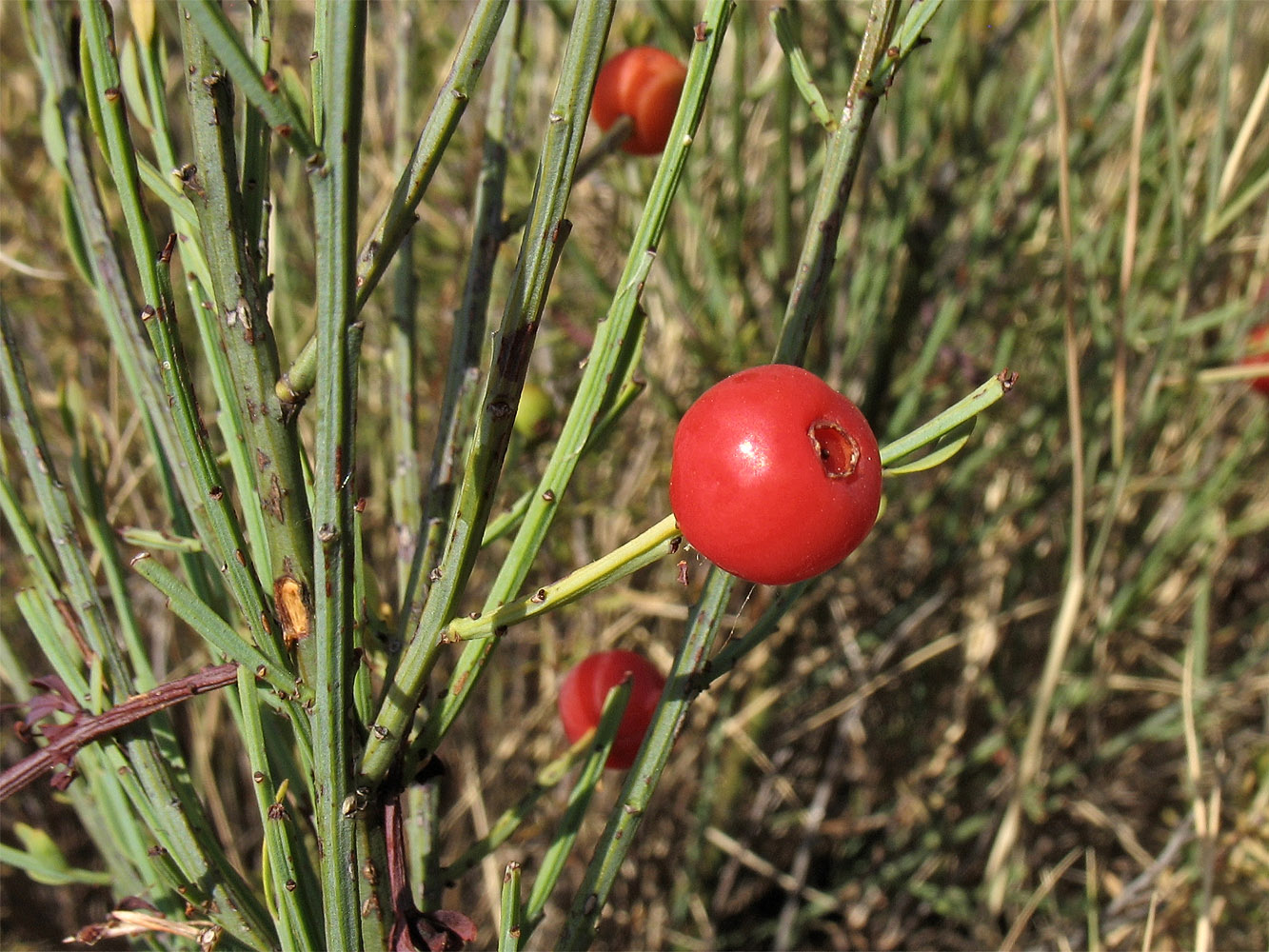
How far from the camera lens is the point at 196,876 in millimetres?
622

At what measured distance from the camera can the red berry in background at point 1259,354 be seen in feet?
4.46

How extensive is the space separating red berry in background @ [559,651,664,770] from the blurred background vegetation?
1.73 feet

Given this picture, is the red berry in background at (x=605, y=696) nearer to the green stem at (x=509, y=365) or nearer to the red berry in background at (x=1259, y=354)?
the green stem at (x=509, y=365)

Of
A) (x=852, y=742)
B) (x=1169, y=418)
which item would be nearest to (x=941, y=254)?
(x=1169, y=418)

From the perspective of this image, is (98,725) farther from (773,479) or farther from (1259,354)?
(1259,354)

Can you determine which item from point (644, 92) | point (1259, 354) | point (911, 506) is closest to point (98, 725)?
point (644, 92)

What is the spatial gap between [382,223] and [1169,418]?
161 centimetres

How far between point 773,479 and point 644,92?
587 millimetres

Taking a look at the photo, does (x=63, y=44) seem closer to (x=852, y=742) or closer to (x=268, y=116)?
(x=268, y=116)

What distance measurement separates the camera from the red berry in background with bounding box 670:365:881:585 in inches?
18.6

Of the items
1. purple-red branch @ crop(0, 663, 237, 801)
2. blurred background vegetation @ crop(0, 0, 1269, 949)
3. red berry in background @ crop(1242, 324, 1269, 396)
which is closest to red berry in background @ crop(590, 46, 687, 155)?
blurred background vegetation @ crop(0, 0, 1269, 949)

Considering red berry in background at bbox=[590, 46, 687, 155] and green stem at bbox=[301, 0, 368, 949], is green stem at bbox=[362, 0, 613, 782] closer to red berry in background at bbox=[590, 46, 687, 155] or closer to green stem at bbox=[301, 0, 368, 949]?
green stem at bbox=[301, 0, 368, 949]

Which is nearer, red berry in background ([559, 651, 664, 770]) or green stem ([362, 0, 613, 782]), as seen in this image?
green stem ([362, 0, 613, 782])

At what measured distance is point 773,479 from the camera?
472 mm
